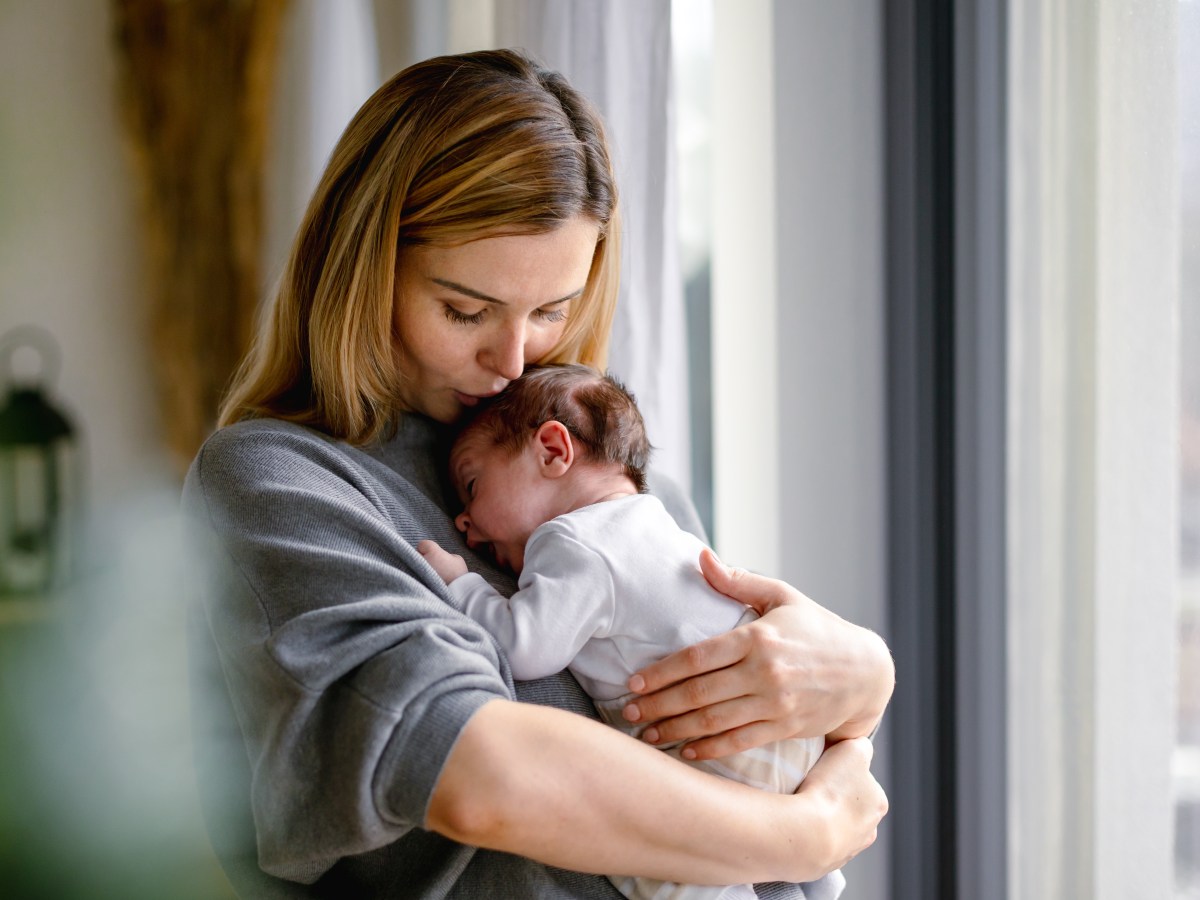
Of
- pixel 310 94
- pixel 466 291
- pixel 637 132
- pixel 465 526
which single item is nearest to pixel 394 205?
pixel 466 291

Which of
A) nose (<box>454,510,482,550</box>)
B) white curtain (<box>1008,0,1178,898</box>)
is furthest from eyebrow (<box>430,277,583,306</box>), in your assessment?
white curtain (<box>1008,0,1178,898</box>)

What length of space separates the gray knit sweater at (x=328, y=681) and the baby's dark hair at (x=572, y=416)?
0.17m

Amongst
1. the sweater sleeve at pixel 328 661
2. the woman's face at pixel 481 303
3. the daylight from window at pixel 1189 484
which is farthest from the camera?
the daylight from window at pixel 1189 484

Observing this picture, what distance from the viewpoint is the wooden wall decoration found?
89.2 inches

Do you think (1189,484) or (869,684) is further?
(1189,484)

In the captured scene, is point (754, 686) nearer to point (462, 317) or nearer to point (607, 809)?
point (607, 809)

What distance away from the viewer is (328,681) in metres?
0.85

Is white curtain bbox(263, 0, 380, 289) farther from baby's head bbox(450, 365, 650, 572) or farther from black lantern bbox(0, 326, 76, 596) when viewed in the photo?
baby's head bbox(450, 365, 650, 572)

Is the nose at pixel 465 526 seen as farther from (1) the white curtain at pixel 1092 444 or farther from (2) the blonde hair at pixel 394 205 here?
(1) the white curtain at pixel 1092 444

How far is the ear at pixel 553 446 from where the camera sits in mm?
1238

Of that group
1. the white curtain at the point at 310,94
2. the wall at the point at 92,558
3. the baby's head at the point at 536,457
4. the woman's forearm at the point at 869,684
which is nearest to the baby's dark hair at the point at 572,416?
the baby's head at the point at 536,457

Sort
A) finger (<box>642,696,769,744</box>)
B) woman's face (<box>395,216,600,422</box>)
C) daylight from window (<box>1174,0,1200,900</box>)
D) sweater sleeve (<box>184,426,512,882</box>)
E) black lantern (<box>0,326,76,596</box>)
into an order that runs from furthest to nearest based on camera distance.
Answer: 1. black lantern (<box>0,326,76,596</box>)
2. daylight from window (<box>1174,0,1200,900</box>)
3. woman's face (<box>395,216,600,422</box>)
4. finger (<box>642,696,769,744</box>)
5. sweater sleeve (<box>184,426,512,882</box>)

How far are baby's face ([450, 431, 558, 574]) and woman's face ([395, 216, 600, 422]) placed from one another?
9 cm

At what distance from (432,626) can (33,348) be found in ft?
6.15
